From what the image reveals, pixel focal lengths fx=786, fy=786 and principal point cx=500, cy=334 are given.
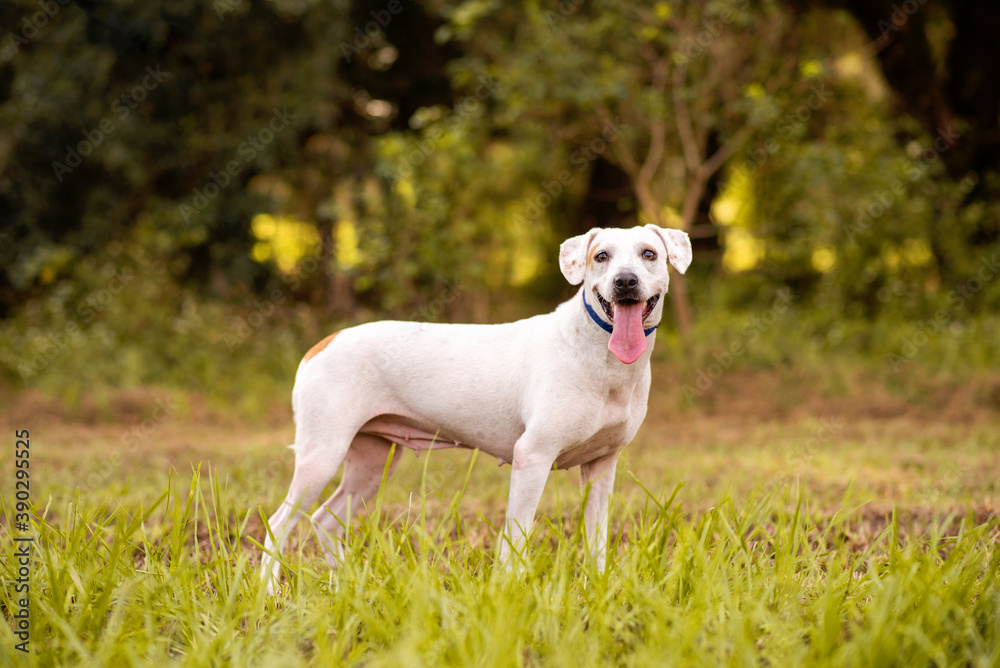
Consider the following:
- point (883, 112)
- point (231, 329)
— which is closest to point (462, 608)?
point (231, 329)

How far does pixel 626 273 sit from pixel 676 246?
1.36ft

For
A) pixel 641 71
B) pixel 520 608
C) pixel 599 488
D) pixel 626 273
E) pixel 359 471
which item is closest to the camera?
pixel 520 608

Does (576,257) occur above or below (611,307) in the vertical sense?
above

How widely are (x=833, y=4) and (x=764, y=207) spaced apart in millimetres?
2935

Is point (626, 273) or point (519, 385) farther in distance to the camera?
point (519, 385)

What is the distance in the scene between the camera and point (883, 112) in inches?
462

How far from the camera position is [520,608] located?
2422 millimetres

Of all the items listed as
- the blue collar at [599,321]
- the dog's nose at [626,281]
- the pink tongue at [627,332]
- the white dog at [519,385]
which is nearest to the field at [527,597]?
the white dog at [519,385]

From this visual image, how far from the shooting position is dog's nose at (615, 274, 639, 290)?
2922 millimetres

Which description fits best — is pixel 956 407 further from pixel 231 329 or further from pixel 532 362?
pixel 231 329

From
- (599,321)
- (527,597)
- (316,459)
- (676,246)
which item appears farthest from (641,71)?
(527,597)

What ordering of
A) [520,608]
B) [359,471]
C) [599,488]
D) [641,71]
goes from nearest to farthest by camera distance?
[520,608], [599,488], [359,471], [641,71]

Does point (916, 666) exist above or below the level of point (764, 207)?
below

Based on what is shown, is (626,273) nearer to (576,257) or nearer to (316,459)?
(576,257)
